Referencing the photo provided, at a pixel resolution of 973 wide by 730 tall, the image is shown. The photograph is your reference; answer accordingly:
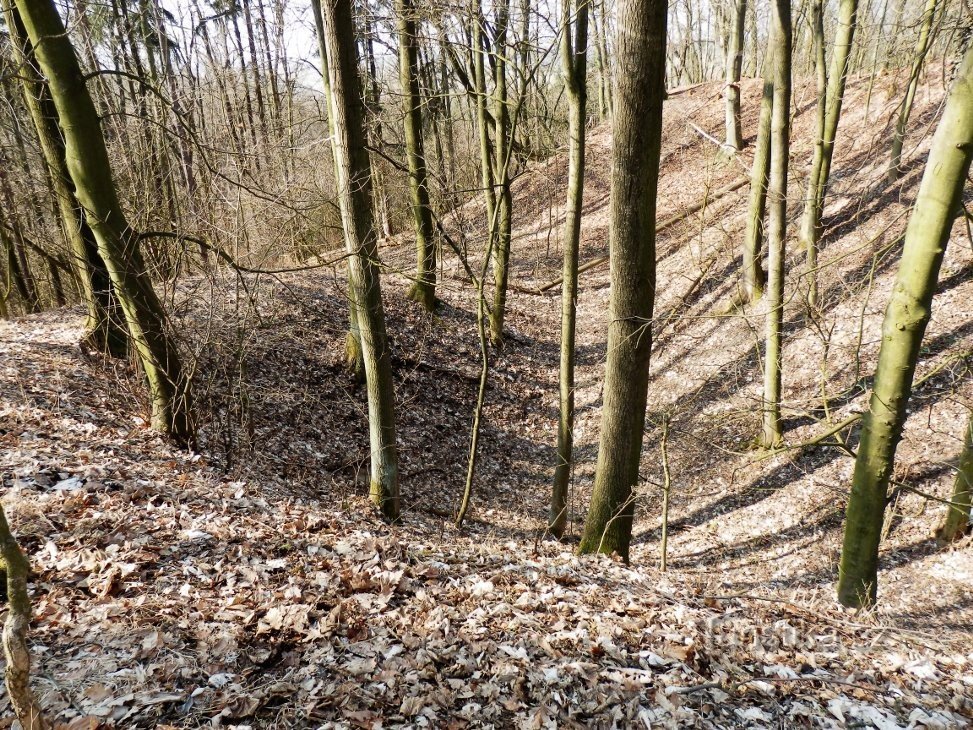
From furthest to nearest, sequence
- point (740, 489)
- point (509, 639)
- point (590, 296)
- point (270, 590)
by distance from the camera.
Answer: point (590, 296)
point (740, 489)
point (270, 590)
point (509, 639)

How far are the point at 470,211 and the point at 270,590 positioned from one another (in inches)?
766

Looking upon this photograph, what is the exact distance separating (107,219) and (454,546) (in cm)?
454

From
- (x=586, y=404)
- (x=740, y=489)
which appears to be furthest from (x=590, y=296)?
(x=740, y=489)

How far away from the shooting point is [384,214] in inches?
781

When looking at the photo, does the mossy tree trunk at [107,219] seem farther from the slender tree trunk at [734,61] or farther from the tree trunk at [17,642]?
the slender tree trunk at [734,61]

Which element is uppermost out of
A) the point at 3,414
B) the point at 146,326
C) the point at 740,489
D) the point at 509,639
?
the point at 146,326

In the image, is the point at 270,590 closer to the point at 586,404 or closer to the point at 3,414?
the point at 3,414

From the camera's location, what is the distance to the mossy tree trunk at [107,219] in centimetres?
516

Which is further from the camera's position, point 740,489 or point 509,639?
point 740,489

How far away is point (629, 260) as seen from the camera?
4.83m

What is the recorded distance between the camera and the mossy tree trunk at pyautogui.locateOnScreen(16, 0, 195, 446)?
5.16 meters

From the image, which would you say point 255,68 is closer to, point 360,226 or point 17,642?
point 360,226

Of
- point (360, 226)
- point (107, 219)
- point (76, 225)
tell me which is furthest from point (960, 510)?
point (76, 225)

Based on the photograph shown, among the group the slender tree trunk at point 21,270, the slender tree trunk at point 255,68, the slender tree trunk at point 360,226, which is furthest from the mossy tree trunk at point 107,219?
the slender tree trunk at point 255,68
